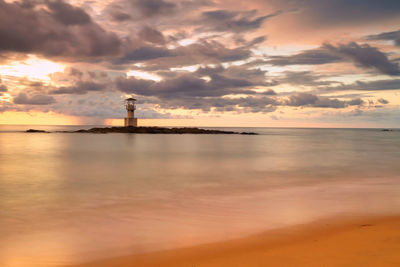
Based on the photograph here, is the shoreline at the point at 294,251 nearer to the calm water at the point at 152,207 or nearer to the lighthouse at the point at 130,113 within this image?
the calm water at the point at 152,207

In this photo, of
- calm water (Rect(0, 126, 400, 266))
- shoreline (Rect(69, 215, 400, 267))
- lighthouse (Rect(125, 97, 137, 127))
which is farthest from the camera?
lighthouse (Rect(125, 97, 137, 127))

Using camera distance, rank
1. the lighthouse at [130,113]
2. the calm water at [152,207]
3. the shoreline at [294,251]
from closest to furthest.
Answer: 1. the shoreline at [294,251]
2. the calm water at [152,207]
3. the lighthouse at [130,113]

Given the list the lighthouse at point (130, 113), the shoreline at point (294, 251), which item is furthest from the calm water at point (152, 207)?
the lighthouse at point (130, 113)

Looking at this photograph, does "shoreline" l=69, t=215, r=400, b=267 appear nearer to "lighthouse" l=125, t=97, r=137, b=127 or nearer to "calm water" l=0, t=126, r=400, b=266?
"calm water" l=0, t=126, r=400, b=266

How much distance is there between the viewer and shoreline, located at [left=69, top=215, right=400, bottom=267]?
190 inches

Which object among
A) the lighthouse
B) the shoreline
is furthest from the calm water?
the lighthouse

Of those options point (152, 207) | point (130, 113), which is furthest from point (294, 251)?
point (130, 113)

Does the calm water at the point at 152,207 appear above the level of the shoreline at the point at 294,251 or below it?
below

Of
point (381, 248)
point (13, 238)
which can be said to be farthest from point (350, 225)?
point (13, 238)

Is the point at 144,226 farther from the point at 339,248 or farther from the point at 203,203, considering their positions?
the point at 339,248

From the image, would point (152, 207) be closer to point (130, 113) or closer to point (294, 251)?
point (294, 251)

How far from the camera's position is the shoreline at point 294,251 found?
483 cm

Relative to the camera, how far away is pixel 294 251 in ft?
17.4

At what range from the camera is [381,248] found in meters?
5.26
